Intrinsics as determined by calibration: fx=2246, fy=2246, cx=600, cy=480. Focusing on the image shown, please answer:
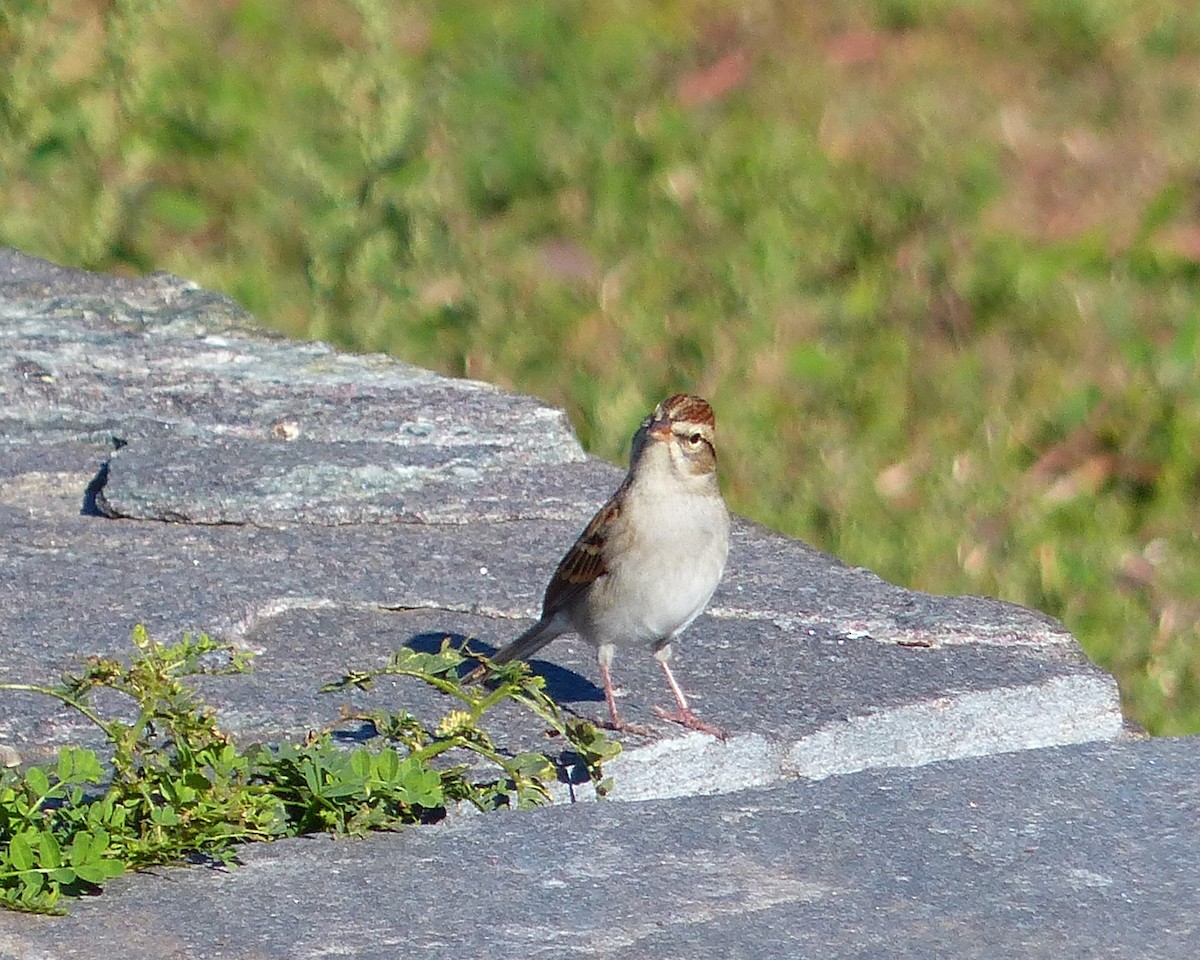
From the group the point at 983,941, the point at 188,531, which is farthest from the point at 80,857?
the point at 188,531

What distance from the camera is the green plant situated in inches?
101

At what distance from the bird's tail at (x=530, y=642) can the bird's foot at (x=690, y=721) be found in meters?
0.29

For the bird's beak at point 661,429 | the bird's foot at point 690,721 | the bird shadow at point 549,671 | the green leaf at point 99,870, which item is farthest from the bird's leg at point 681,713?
the green leaf at point 99,870

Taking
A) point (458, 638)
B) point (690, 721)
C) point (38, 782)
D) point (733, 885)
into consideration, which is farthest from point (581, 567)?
point (38, 782)

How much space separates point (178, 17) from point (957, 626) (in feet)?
19.9

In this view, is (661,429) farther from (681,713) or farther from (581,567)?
(681,713)

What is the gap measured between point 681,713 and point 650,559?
0.40 m

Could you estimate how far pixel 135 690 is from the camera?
2717mm

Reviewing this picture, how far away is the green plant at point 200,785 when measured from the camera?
8.44 ft

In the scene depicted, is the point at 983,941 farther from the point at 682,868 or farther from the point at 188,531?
the point at 188,531

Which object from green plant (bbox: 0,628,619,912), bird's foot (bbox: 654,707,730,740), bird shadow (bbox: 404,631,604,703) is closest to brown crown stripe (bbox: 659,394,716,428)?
bird shadow (bbox: 404,631,604,703)

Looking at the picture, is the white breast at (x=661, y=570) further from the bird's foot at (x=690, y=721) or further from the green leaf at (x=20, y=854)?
the green leaf at (x=20, y=854)

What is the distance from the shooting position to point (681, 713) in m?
3.34

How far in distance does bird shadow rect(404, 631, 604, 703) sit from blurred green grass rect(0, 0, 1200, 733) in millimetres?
1640
